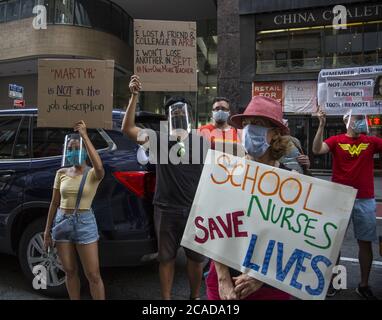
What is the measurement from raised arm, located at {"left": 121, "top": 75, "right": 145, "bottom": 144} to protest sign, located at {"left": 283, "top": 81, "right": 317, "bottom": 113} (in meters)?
14.2

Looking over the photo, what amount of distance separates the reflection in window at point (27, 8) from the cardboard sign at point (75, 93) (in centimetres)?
2337

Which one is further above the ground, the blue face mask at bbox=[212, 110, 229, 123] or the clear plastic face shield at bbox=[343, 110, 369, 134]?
the blue face mask at bbox=[212, 110, 229, 123]

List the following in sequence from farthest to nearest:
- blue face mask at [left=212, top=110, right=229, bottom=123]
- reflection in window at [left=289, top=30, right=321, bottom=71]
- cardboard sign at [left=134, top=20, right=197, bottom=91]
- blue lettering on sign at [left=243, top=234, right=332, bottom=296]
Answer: reflection in window at [left=289, top=30, right=321, bottom=71] < blue face mask at [left=212, top=110, right=229, bottom=123] < cardboard sign at [left=134, top=20, right=197, bottom=91] < blue lettering on sign at [left=243, top=234, right=332, bottom=296]

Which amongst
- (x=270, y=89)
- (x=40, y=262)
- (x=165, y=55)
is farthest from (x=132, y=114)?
(x=270, y=89)

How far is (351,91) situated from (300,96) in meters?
12.7

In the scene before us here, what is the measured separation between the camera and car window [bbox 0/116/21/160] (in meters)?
4.50

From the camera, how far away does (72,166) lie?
3.56 metres

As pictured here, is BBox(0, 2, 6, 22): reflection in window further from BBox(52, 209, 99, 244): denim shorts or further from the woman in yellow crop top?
BBox(52, 209, 99, 244): denim shorts

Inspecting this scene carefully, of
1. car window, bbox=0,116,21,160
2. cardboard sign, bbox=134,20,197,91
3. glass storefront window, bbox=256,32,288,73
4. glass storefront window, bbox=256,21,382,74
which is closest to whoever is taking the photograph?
cardboard sign, bbox=134,20,197,91

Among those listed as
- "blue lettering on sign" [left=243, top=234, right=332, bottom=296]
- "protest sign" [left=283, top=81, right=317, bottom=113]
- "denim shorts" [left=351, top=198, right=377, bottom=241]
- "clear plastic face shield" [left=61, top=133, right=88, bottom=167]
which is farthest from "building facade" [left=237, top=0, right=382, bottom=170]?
"blue lettering on sign" [left=243, top=234, right=332, bottom=296]

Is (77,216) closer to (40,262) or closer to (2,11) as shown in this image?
(40,262)

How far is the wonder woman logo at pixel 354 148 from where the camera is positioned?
4352 millimetres

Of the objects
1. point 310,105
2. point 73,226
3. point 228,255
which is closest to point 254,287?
point 228,255

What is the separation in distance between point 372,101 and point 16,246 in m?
4.09
